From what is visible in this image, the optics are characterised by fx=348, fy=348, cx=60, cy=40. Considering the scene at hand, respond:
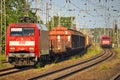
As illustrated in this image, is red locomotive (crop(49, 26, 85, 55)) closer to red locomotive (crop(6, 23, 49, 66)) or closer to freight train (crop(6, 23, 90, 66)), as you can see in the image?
freight train (crop(6, 23, 90, 66))

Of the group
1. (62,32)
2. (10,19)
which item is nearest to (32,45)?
(62,32)

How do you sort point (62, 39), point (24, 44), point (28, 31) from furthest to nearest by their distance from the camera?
point (62, 39) < point (28, 31) < point (24, 44)

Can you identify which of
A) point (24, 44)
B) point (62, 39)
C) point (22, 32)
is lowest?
point (62, 39)

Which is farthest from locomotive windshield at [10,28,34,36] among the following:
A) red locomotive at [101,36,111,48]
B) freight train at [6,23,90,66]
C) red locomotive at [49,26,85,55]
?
red locomotive at [101,36,111,48]

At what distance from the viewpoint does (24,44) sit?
933 inches

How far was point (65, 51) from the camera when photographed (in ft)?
118

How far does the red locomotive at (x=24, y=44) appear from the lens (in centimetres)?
2345

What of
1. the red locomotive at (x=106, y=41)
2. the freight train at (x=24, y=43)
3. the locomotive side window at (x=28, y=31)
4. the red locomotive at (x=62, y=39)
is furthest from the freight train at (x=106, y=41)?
the locomotive side window at (x=28, y=31)

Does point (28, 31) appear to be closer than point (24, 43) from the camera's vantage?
No

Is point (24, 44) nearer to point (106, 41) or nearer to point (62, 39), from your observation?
point (62, 39)

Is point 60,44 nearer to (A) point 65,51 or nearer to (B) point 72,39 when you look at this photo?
(A) point 65,51

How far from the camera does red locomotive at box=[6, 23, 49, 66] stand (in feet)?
76.9

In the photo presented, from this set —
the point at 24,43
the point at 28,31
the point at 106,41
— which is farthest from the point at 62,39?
the point at 106,41

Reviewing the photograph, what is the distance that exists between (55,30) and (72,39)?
2242mm
